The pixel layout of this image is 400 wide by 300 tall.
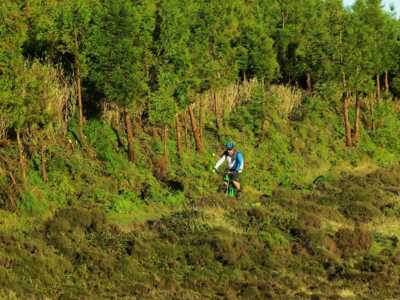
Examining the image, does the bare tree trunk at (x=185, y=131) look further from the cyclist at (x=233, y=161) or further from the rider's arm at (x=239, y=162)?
the rider's arm at (x=239, y=162)

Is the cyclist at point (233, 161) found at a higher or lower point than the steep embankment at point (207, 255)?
higher

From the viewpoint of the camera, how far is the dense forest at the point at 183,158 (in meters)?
15.2

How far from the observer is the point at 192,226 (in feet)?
60.3

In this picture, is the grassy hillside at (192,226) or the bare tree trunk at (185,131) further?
the bare tree trunk at (185,131)

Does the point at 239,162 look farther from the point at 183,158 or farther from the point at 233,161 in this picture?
the point at 183,158

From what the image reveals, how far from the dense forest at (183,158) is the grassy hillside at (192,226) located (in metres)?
0.06

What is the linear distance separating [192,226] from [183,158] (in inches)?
367

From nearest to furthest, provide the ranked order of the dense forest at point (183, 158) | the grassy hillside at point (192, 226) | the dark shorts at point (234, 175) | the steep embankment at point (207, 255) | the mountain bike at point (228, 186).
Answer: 1. the steep embankment at point (207, 255)
2. the grassy hillside at point (192, 226)
3. the dense forest at point (183, 158)
4. the dark shorts at point (234, 175)
5. the mountain bike at point (228, 186)

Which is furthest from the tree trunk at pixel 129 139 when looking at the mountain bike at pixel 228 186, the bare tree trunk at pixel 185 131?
the bare tree trunk at pixel 185 131

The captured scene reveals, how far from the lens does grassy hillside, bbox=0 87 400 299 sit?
14.3m

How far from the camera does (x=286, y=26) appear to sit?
40.8 m

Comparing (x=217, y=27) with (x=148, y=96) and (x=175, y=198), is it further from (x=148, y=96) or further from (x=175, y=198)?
(x=175, y=198)

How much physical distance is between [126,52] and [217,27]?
7.47 m

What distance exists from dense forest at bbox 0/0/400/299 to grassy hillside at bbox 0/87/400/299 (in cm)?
6
